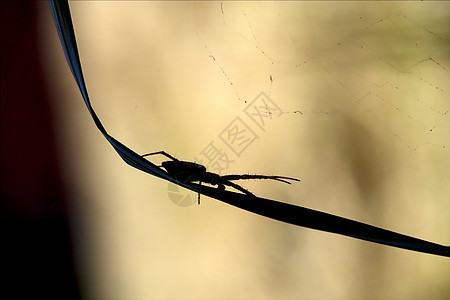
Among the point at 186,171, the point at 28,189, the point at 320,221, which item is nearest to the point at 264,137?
the point at 186,171

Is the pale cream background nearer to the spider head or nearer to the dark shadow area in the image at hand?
the dark shadow area

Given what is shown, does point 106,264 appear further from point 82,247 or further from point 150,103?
point 150,103

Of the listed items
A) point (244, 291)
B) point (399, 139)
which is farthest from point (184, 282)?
point (399, 139)

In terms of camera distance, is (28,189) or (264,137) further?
(28,189)

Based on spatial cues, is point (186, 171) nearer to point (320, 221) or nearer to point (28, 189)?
point (320, 221)

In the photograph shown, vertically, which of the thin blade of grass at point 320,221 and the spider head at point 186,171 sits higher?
the thin blade of grass at point 320,221

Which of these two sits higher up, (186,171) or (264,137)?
(264,137)

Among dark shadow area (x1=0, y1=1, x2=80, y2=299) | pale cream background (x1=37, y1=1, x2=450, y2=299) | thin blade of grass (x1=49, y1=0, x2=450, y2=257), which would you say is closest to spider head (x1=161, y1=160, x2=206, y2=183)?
thin blade of grass (x1=49, y1=0, x2=450, y2=257)

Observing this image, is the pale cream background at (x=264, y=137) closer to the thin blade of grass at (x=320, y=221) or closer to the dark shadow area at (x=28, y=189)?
the dark shadow area at (x=28, y=189)

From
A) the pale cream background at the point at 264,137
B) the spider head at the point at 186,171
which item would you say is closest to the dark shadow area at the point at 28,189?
the pale cream background at the point at 264,137
